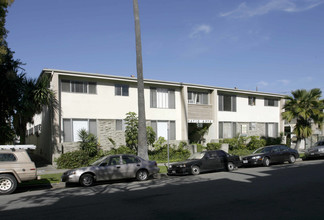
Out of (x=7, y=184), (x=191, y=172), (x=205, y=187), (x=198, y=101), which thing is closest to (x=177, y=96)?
(x=198, y=101)

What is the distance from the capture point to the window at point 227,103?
97.3 feet

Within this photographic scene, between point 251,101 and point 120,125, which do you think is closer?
point 120,125

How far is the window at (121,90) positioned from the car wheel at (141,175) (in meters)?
9.81

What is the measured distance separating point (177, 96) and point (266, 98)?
41.1 feet

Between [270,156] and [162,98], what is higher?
[162,98]

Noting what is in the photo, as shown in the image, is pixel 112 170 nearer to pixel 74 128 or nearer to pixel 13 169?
pixel 13 169

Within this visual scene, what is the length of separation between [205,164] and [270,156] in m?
5.77

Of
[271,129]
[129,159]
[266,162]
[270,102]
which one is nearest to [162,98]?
[266,162]

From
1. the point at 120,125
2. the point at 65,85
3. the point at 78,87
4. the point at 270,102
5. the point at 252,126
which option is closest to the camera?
the point at 65,85

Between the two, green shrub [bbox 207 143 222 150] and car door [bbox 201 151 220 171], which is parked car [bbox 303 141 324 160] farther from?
car door [bbox 201 151 220 171]

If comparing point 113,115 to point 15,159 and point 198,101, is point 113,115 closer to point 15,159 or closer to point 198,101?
point 198,101

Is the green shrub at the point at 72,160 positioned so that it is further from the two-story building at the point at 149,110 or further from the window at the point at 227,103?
the window at the point at 227,103

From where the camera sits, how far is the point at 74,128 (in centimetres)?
Result: 2078

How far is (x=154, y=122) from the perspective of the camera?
24.9 m
